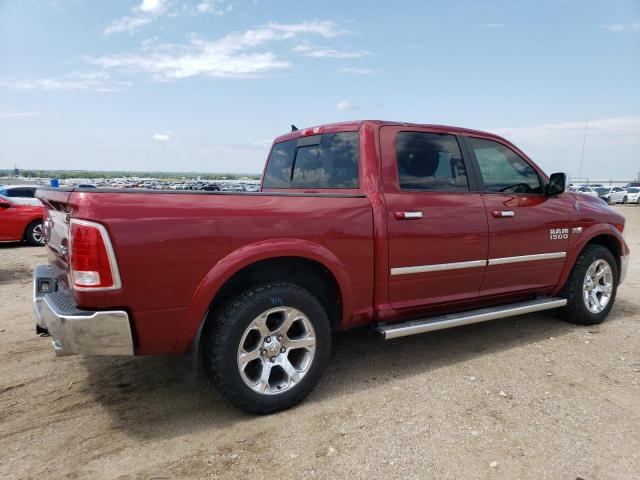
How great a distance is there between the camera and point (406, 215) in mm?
3281

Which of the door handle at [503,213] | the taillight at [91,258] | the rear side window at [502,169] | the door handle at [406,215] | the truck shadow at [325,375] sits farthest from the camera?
the rear side window at [502,169]

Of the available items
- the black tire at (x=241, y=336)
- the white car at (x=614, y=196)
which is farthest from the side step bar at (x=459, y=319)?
the white car at (x=614, y=196)

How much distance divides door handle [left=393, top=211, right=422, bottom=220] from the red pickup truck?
0.5 inches

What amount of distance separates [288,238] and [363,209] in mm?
614

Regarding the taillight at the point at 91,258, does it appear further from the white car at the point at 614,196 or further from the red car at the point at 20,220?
the white car at the point at 614,196

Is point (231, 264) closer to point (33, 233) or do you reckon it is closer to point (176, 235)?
point (176, 235)

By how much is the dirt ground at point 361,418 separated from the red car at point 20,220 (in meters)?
7.69

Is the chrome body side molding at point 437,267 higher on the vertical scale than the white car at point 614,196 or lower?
higher

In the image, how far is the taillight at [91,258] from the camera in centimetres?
230

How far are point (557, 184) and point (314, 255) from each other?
2575mm

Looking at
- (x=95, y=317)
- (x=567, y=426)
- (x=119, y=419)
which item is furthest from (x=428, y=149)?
(x=119, y=419)

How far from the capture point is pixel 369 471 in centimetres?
231

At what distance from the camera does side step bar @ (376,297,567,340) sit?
3262 millimetres

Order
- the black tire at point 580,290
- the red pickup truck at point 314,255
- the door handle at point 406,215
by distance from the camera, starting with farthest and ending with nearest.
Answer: the black tire at point 580,290, the door handle at point 406,215, the red pickup truck at point 314,255
